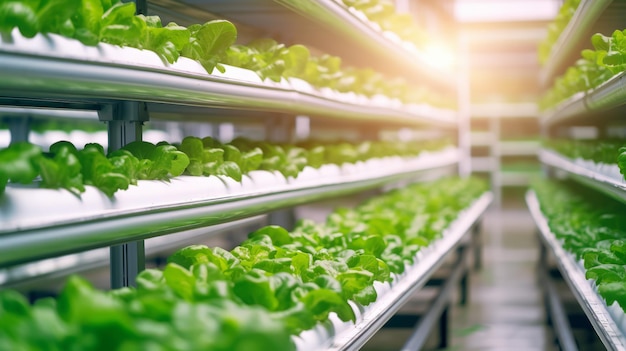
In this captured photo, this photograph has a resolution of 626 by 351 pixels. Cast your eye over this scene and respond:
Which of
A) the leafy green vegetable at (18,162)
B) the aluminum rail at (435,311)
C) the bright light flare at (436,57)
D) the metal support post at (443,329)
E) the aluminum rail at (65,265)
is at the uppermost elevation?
the bright light flare at (436,57)

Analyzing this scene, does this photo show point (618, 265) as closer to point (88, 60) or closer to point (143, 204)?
point (143, 204)

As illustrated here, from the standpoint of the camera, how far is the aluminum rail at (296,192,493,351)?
1930mm

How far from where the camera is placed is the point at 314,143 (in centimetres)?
400

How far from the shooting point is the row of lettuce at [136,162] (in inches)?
58.4

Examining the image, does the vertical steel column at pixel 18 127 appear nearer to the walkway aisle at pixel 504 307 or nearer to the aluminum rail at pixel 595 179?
the walkway aisle at pixel 504 307

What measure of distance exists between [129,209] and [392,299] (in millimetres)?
1107

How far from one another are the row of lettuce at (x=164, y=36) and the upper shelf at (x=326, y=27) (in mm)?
166

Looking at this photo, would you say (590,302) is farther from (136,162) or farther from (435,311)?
(435,311)

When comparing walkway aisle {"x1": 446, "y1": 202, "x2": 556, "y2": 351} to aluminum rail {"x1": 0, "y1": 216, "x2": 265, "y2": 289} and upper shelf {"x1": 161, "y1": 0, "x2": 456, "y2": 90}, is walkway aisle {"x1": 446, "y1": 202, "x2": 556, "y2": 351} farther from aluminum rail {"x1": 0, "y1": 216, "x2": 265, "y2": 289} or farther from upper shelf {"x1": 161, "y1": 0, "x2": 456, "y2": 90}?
upper shelf {"x1": 161, "y1": 0, "x2": 456, "y2": 90}

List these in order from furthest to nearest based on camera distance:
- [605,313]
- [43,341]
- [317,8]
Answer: [317,8], [605,313], [43,341]

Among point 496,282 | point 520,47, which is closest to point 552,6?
point 520,47

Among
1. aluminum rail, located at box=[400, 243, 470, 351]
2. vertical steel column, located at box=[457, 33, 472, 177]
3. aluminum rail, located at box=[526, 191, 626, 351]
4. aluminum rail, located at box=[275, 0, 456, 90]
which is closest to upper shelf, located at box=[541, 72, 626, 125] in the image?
aluminum rail, located at box=[526, 191, 626, 351]

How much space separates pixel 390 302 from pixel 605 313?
66 cm

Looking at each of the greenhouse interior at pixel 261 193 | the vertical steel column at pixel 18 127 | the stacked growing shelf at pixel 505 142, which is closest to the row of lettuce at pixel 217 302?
the greenhouse interior at pixel 261 193
